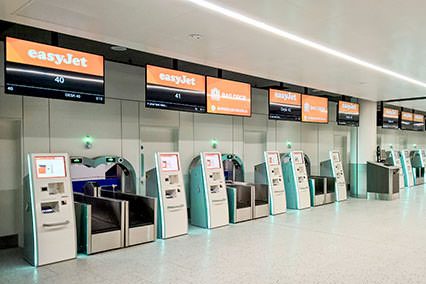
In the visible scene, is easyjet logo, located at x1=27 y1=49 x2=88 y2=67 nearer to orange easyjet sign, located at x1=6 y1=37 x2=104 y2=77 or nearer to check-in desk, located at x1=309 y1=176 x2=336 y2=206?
orange easyjet sign, located at x1=6 y1=37 x2=104 y2=77

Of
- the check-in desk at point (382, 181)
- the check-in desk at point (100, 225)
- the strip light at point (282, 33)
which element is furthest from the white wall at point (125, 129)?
the strip light at point (282, 33)

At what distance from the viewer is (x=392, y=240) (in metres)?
5.94

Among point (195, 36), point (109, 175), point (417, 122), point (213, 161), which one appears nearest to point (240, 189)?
point (213, 161)

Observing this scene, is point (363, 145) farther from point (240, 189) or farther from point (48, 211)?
point (48, 211)

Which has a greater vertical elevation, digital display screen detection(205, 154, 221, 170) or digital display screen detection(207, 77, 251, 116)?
digital display screen detection(207, 77, 251, 116)

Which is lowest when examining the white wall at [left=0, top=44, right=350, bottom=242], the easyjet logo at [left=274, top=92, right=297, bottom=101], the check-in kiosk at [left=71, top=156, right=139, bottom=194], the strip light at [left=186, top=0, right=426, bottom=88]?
the check-in kiosk at [left=71, top=156, right=139, bottom=194]

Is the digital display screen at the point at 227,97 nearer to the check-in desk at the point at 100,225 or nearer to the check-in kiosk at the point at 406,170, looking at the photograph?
the check-in desk at the point at 100,225

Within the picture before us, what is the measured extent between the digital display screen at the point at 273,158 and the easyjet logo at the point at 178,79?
11.4 feet

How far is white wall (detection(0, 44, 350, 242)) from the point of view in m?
5.68

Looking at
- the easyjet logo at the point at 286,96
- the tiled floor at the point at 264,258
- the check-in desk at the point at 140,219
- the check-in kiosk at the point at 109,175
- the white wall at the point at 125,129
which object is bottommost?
the tiled floor at the point at 264,258

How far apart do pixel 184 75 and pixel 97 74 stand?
1453 mm

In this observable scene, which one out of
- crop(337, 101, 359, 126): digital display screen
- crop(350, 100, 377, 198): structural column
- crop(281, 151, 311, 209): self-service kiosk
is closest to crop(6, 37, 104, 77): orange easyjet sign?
crop(281, 151, 311, 209): self-service kiosk

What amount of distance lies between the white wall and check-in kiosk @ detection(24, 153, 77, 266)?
2.98 ft

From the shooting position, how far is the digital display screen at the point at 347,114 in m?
9.18
